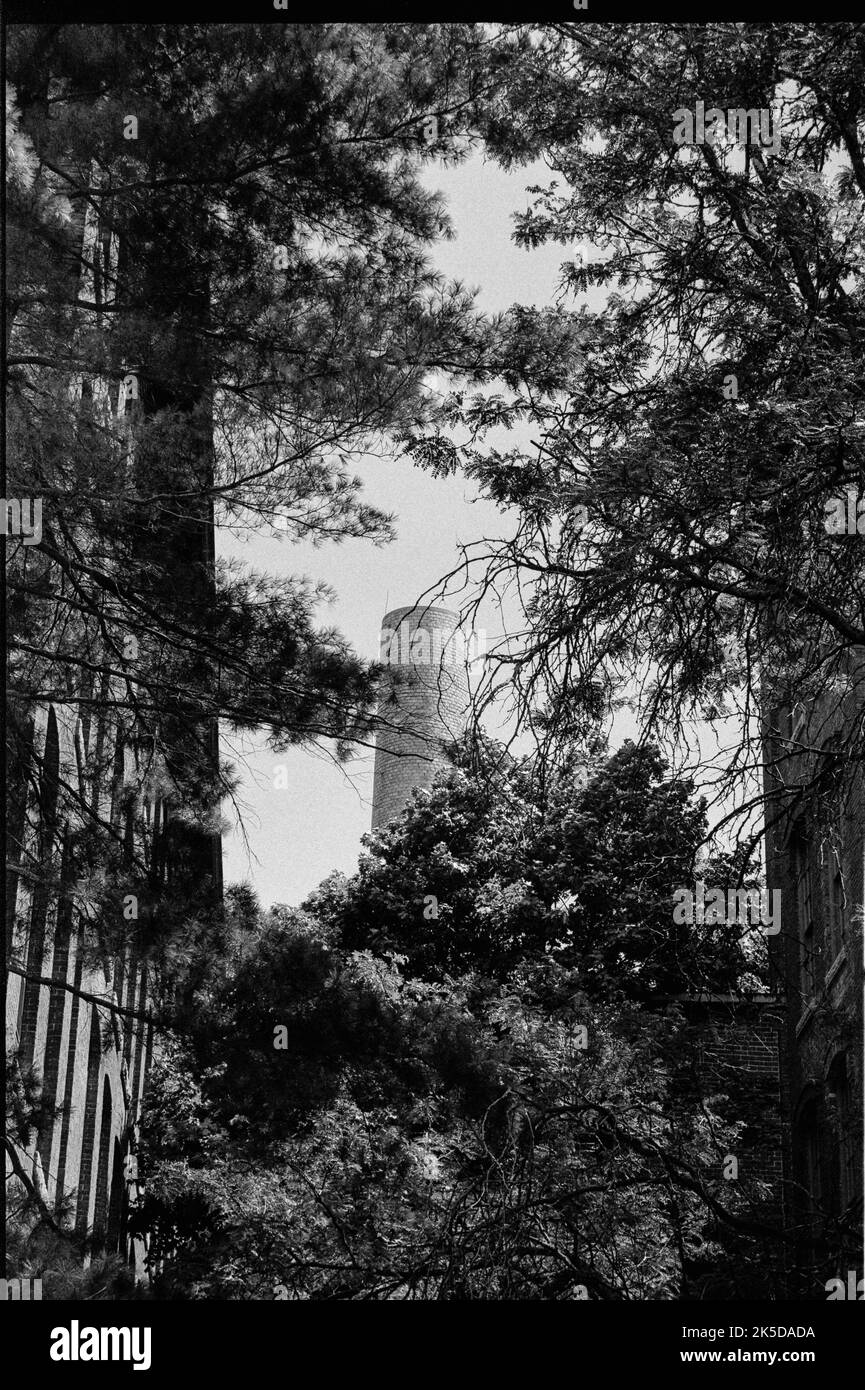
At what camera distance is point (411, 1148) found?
1006 centimetres

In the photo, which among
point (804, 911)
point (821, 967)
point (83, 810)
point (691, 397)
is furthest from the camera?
point (804, 911)

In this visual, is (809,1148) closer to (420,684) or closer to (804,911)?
(804,911)

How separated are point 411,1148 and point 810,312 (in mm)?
6615

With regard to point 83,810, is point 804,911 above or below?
above

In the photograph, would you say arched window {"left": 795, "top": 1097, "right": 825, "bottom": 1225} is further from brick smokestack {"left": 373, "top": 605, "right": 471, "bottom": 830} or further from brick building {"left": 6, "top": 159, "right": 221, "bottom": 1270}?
brick building {"left": 6, "top": 159, "right": 221, "bottom": 1270}

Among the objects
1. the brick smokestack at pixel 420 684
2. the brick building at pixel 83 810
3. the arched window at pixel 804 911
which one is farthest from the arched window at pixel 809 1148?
the brick building at pixel 83 810

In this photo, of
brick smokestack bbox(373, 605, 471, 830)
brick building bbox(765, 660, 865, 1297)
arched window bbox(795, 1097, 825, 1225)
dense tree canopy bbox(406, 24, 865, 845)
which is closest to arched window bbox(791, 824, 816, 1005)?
brick building bbox(765, 660, 865, 1297)

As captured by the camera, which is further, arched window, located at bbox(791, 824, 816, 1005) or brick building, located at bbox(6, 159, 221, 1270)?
arched window, located at bbox(791, 824, 816, 1005)

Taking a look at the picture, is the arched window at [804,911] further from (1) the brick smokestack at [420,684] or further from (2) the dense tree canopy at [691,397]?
(2) the dense tree canopy at [691,397]

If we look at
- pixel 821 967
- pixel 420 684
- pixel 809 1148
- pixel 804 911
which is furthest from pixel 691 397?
pixel 809 1148

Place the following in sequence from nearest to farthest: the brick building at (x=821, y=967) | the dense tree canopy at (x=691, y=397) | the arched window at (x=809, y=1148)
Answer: the dense tree canopy at (x=691, y=397)
the brick building at (x=821, y=967)
the arched window at (x=809, y=1148)

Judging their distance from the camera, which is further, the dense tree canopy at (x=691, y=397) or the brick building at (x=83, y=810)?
the brick building at (x=83, y=810)
